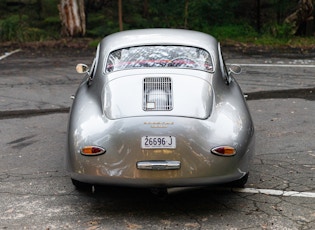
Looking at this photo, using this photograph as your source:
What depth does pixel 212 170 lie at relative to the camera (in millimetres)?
5137

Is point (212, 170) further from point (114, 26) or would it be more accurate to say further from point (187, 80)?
point (114, 26)

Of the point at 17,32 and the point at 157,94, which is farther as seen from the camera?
the point at 17,32

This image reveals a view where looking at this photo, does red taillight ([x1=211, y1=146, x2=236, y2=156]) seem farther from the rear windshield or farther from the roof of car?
the roof of car

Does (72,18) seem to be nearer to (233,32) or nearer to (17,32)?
(17,32)

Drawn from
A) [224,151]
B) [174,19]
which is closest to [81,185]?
[224,151]

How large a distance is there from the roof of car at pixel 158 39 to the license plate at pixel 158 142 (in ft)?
5.84

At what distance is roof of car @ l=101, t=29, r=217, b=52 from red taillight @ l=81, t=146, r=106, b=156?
167 centimetres

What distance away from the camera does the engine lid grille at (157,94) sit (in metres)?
5.48

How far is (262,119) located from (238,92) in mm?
2808

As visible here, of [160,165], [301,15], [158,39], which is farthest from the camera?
[301,15]

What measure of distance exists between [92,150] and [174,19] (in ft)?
51.8

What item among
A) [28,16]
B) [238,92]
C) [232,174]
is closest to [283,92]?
[238,92]

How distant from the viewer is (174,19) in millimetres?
20531

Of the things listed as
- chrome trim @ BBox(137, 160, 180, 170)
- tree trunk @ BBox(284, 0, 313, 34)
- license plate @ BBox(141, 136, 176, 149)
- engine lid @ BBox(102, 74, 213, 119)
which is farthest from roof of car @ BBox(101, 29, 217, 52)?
tree trunk @ BBox(284, 0, 313, 34)
